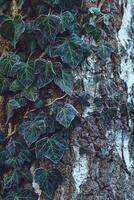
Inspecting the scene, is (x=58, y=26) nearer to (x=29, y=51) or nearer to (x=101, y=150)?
(x=29, y=51)

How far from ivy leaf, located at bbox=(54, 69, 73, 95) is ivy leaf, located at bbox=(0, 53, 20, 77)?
144mm

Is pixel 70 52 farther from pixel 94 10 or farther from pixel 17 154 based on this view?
pixel 17 154

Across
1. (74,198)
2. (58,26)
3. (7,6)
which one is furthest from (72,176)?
(7,6)

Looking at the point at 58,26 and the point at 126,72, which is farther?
the point at 126,72

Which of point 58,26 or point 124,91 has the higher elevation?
point 58,26

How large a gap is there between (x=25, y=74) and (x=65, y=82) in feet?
0.41

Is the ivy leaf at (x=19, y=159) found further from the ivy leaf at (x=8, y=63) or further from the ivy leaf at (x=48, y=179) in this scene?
the ivy leaf at (x=8, y=63)

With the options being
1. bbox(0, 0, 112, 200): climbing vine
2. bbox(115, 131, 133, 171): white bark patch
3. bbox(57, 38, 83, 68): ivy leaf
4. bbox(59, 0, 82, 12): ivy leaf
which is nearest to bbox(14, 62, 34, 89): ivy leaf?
bbox(0, 0, 112, 200): climbing vine

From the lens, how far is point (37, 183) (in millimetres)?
1258

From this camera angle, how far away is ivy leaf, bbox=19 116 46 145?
1255mm

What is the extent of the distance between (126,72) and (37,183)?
48cm

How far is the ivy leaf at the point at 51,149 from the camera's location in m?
1.24

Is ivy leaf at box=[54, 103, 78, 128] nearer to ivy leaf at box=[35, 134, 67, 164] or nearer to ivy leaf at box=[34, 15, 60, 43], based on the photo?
ivy leaf at box=[35, 134, 67, 164]

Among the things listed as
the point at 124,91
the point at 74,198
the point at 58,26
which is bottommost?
the point at 74,198
